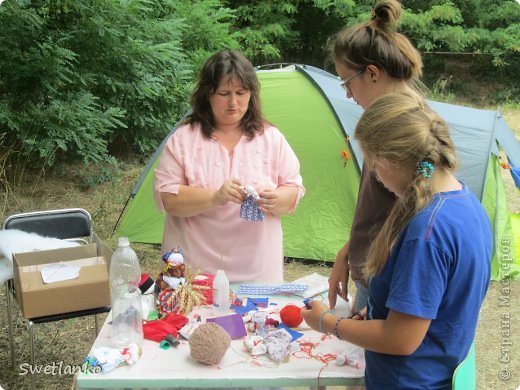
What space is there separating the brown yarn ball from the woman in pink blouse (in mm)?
583

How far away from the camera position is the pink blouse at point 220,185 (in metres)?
2.10

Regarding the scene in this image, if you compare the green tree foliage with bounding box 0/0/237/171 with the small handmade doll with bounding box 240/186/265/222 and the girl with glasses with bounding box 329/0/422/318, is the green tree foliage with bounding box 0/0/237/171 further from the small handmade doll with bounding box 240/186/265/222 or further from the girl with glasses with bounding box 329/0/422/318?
the girl with glasses with bounding box 329/0/422/318

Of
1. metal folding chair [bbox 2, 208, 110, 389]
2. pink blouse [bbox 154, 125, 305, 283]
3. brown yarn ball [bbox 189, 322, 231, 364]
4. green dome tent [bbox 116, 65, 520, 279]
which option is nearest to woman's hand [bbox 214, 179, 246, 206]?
pink blouse [bbox 154, 125, 305, 283]

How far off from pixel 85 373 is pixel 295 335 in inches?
23.6

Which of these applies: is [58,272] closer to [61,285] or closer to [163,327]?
[61,285]

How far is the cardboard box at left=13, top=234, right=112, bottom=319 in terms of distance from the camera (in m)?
2.09

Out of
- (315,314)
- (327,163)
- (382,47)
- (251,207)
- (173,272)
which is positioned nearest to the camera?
(315,314)

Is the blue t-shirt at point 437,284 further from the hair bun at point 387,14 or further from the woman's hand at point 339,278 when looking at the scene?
the hair bun at point 387,14

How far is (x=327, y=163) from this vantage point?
154 inches

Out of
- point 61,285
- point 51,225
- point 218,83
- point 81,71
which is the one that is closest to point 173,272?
point 61,285

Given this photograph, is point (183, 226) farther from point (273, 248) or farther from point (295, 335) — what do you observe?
point (295, 335)

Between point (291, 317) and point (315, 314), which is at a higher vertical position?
point (315, 314)

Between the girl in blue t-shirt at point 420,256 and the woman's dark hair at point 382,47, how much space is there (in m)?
0.36

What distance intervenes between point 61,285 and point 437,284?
150cm
